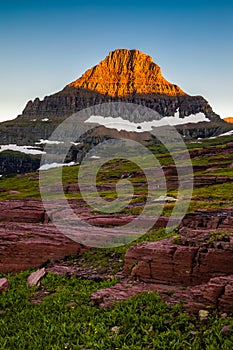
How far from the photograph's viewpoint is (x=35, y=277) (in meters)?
23.7

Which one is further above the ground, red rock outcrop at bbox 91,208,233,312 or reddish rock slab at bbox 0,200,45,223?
red rock outcrop at bbox 91,208,233,312

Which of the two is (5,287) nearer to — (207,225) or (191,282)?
(191,282)

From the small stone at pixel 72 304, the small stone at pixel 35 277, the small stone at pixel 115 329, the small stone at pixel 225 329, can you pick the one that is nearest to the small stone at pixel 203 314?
the small stone at pixel 225 329

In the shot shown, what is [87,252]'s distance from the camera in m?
27.5

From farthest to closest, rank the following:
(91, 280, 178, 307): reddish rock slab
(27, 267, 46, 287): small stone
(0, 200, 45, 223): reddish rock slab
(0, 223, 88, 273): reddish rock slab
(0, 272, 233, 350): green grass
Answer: (0, 200, 45, 223): reddish rock slab
(0, 223, 88, 273): reddish rock slab
(27, 267, 46, 287): small stone
(91, 280, 178, 307): reddish rock slab
(0, 272, 233, 350): green grass

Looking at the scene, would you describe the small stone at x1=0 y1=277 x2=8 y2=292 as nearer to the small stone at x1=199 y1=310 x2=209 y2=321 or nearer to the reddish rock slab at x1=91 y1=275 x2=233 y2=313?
the reddish rock slab at x1=91 y1=275 x2=233 y2=313

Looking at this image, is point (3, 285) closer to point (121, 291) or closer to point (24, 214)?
point (121, 291)

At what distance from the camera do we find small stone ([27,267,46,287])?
74.9 feet

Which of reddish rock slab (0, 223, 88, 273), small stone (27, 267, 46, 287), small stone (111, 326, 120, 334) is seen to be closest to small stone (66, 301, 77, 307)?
small stone (111, 326, 120, 334)

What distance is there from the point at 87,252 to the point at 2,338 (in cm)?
1198

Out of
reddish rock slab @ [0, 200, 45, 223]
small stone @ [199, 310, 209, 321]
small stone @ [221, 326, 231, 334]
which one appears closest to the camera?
small stone @ [221, 326, 231, 334]

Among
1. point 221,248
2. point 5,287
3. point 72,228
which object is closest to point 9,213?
point 72,228

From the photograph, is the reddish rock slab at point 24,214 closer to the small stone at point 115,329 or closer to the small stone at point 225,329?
the small stone at point 115,329

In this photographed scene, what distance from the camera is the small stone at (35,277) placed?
22.8m
